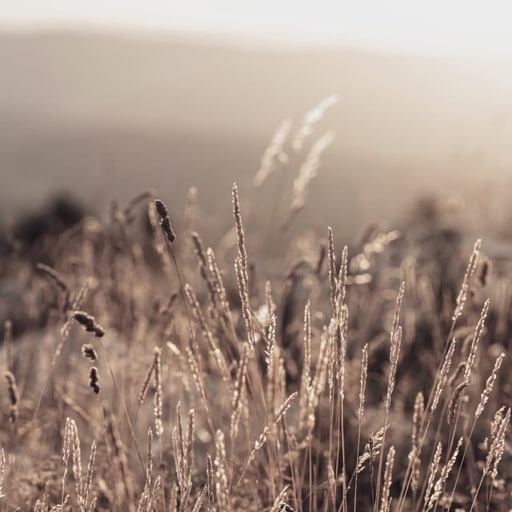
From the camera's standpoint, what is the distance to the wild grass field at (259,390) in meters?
1.31

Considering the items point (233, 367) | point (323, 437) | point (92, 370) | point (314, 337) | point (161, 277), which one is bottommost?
point (161, 277)

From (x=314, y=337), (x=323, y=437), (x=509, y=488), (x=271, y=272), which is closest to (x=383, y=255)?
(x=271, y=272)

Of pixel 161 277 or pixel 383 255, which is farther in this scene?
pixel 161 277

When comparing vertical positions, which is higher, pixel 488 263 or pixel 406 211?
pixel 488 263

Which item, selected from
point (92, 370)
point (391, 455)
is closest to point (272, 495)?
point (391, 455)

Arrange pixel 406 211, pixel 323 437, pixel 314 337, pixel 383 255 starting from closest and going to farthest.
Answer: pixel 323 437 → pixel 314 337 → pixel 383 255 → pixel 406 211

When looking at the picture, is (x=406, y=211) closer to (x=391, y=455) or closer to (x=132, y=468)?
(x=132, y=468)

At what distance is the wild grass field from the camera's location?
4.29 feet

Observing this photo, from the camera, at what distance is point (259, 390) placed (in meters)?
2.07

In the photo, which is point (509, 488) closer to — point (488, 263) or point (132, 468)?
point (488, 263)

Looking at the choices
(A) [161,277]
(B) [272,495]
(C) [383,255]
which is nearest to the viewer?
(B) [272,495]

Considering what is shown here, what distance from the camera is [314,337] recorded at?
115 inches

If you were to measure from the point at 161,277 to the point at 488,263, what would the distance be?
3.91 meters

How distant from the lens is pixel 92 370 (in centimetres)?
129
